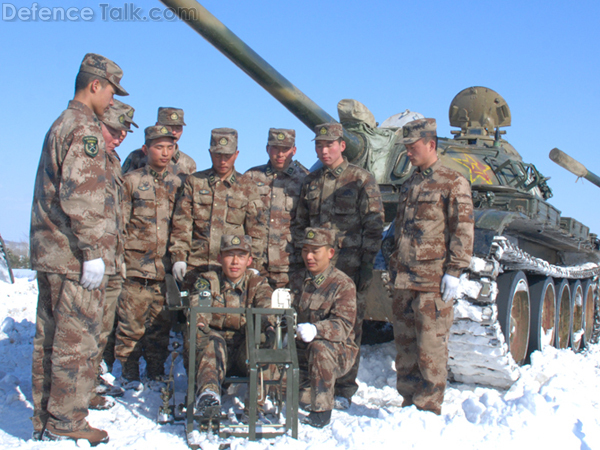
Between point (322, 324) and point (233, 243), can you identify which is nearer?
point (322, 324)

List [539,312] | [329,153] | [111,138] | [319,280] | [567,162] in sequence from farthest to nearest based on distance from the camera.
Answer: [567,162]
[539,312]
[329,153]
[111,138]
[319,280]

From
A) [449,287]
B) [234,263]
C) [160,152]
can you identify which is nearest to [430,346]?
[449,287]

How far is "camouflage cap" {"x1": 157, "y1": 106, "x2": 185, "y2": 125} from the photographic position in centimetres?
539

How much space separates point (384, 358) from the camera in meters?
6.12

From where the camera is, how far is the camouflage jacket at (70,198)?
11.0 ft

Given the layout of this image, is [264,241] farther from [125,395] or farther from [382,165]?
[382,165]

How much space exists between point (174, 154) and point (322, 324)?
2314 mm

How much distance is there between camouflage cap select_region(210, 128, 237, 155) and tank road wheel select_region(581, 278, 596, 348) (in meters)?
5.39

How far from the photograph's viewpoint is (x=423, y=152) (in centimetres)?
433

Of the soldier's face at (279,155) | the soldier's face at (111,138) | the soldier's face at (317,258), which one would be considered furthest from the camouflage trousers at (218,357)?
the soldier's face at (279,155)

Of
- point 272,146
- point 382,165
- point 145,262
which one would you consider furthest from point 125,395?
point 382,165

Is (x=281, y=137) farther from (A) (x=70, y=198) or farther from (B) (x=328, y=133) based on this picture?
(A) (x=70, y=198)

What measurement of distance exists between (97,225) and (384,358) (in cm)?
356

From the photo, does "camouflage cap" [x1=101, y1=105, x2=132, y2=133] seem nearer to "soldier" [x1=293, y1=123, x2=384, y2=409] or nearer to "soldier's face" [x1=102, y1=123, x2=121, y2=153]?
"soldier's face" [x1=102, y1=123, x2=121, y2=153]
